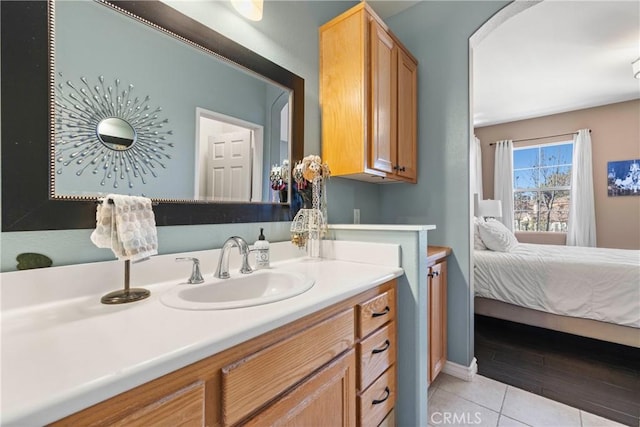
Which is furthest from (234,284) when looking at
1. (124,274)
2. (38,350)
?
(38,350)

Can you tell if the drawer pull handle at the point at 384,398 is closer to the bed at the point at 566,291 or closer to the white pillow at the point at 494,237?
the bed at the point at 566,291

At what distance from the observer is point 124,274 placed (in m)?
0.86

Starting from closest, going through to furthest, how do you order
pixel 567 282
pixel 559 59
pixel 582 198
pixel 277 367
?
1. pixel 277 367
2. pixel 567 282
3. pixel 559 59
4. pixel 582 198

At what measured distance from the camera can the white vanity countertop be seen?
400 millimetres

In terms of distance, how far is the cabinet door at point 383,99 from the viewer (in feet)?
5.32

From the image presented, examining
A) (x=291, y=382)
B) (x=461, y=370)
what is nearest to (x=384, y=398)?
(x=291, y=382)

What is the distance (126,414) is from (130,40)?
1.10 metres

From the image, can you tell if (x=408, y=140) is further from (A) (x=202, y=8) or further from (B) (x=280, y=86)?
(A) (x=202, y=8)

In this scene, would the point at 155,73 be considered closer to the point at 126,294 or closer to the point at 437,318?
the point at 126,294

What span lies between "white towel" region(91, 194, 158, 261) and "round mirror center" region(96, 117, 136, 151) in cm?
24

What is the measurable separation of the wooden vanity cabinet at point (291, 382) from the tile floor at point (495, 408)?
57 cm

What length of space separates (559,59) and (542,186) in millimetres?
2481

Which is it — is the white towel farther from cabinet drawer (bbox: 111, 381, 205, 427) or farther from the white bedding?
the white bedding

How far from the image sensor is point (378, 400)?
1134mm
